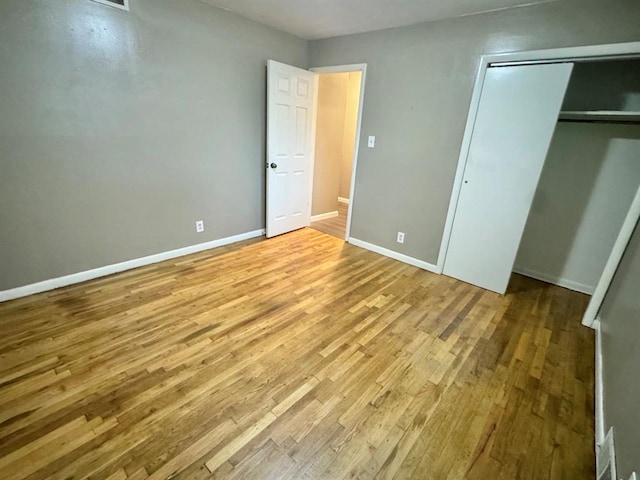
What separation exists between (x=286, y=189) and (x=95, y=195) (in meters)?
2.01

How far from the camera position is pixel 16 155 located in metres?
2.06

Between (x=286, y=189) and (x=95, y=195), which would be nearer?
(x=95, y=195)

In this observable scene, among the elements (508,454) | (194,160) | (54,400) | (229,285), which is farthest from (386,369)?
(194,160)

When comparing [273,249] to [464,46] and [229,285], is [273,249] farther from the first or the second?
[464,46]

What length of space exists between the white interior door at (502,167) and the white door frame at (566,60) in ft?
0.15

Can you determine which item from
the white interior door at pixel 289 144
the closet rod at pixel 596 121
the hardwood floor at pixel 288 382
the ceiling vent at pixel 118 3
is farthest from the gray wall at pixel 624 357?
the ceiling vent at pixel 118 3

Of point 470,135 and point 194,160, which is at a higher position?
point 470,135

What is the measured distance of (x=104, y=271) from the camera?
2652mm

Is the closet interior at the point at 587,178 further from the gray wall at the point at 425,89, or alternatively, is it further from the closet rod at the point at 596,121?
the gray wall at the point at 425,89

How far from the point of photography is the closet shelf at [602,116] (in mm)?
2316

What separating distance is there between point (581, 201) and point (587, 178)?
8.6 inches

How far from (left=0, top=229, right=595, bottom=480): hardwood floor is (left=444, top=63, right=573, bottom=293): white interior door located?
38 cm

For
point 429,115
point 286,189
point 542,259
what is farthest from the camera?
point 286,189

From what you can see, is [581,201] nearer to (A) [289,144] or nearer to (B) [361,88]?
(B) [361,88]
